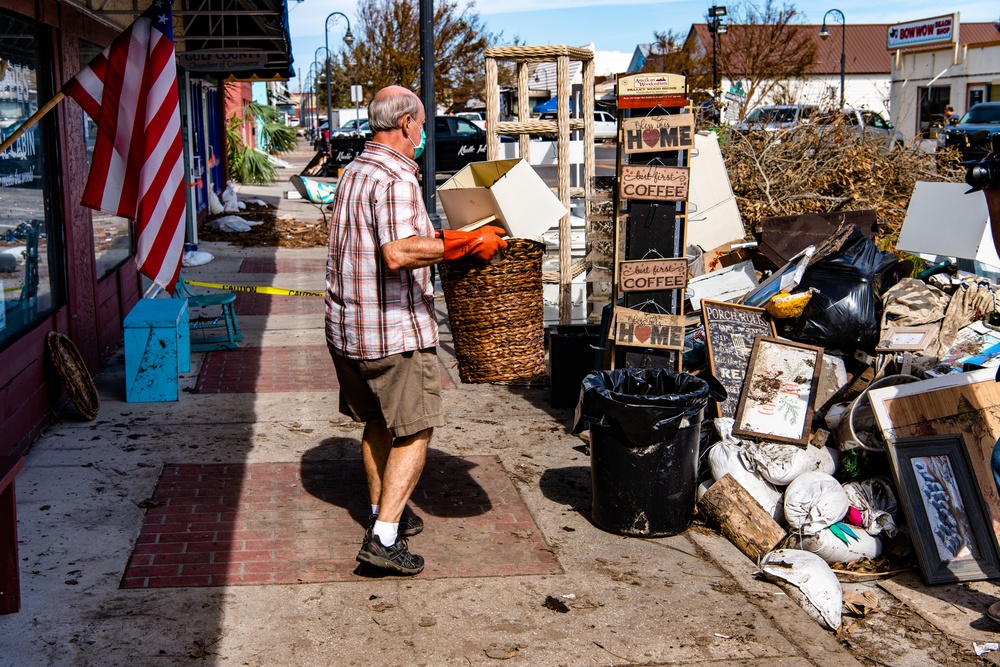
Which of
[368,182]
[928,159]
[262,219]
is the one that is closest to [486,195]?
[368,182]

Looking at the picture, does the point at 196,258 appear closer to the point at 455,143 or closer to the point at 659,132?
the point at 659,132

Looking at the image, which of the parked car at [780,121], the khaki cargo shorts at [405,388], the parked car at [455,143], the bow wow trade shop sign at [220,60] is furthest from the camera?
the parked car at [455,143]

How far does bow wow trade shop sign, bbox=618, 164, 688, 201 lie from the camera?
5.55 metres

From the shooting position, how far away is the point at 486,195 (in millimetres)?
4699

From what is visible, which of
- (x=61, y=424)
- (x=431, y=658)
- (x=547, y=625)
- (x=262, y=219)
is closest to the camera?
(x=431, y=658)

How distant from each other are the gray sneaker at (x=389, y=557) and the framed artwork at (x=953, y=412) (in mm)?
2341

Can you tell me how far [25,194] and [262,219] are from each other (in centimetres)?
1223

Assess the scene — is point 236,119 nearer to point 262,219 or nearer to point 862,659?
point 262,219

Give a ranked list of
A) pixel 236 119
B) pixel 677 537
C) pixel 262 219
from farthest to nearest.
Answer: pixel 236 119 → pixel 262 219 → pixel 677 537

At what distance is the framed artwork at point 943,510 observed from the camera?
4.31m

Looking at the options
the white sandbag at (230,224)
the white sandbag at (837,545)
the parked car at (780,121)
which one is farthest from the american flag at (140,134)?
the white sandbag at (230,224)

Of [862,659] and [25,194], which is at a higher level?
[25,194]

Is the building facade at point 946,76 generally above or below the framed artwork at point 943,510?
above

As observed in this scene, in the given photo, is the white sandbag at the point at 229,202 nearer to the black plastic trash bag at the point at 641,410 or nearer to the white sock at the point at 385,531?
the black plastic trash bag at the point at 641,410
